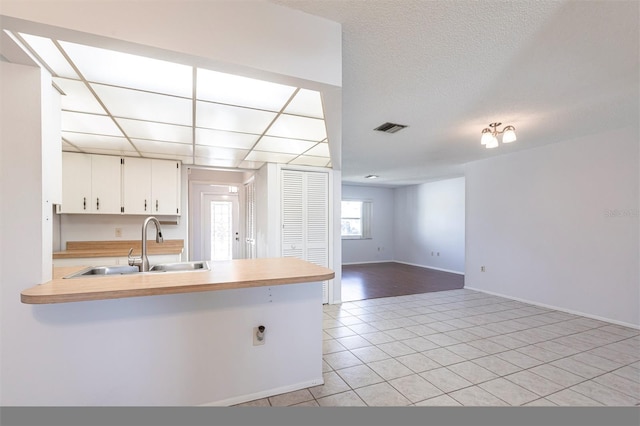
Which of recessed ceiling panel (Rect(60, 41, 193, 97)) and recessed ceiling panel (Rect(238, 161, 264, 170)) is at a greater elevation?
recessed ceiling panel (Rect(60, 41, 193, 97))

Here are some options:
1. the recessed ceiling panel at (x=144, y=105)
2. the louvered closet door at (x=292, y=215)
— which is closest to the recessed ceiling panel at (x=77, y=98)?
the recessed ceiling panel at (x=144, y=105)

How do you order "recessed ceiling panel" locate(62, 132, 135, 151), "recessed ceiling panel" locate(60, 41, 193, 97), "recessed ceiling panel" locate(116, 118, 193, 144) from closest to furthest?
1. "recessed ceiling panel" locate(60, 41, 193, 97)
2. "recessed ceiling panel" locate(116, 118, 193, 144)
3. "recessed ceiling panel" locate(62, 132, 135, 151)

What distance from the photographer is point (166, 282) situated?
1.68 m

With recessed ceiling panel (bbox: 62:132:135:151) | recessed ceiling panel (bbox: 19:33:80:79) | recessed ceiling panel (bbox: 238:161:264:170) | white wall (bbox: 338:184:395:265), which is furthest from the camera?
white wall (bbox: 338:184:395:265)

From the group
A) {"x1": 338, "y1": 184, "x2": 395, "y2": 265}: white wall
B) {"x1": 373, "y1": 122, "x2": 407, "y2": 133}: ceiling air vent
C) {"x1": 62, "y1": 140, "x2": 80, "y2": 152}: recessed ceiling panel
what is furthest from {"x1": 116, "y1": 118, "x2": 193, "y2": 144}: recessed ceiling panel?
{"x1": 338, "y1": 184, "x2": 395, "y2": 265}: white wall

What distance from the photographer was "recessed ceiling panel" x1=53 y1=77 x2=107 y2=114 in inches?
72.6

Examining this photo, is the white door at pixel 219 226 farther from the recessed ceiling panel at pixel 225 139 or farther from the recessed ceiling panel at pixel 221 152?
the recessed ceiling panel at pixel 225 139

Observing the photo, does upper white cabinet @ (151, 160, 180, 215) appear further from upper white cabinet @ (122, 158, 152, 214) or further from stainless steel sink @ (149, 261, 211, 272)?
stainless steel sink @ (149, 261, 211, 272)

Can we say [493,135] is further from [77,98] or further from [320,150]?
[77,98]

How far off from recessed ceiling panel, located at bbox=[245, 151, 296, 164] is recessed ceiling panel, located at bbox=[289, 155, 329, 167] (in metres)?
0.12

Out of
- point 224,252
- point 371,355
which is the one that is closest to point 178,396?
point 371,355

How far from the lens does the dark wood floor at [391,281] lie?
5173 millimetres

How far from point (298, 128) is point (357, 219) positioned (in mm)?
6530

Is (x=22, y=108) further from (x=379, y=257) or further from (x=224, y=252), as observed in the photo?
(x=379, y=257)
